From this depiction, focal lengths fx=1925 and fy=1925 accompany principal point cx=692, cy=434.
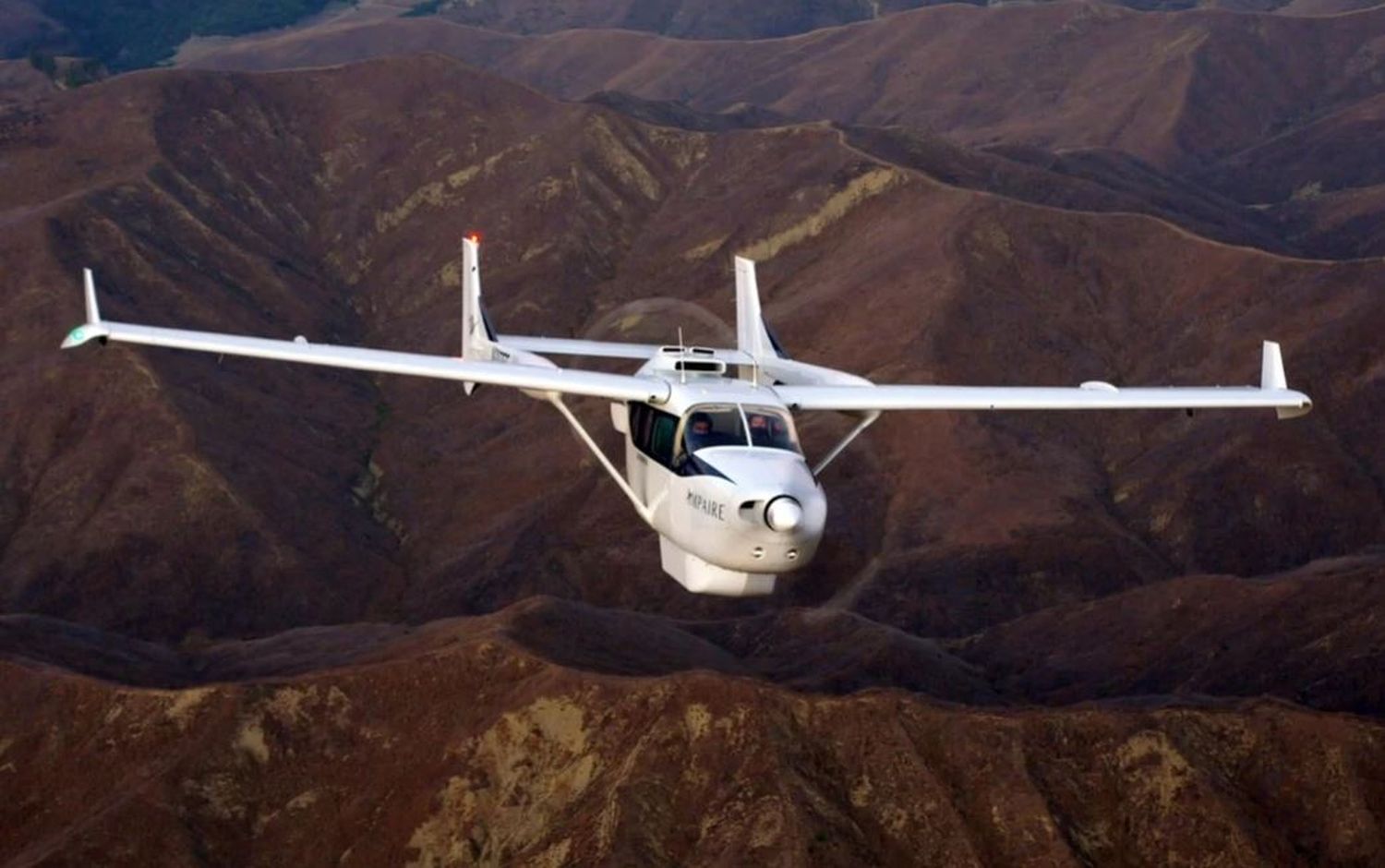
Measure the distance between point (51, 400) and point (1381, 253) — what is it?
104119mm

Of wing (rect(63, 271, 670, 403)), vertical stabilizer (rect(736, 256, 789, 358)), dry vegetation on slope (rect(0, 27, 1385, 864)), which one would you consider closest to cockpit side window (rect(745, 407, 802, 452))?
wing (rect(63, 271, 670, 403))

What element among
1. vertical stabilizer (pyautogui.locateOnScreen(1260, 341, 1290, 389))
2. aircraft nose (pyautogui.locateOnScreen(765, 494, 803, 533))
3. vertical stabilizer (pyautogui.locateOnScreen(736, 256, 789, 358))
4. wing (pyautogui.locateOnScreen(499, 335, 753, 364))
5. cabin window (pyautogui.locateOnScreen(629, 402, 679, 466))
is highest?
aircraft nose (pyautogui.locateOnScreen(765, 494, 803, 533))

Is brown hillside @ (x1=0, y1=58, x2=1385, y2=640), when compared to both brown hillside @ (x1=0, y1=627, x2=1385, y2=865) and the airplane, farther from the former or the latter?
the airplane

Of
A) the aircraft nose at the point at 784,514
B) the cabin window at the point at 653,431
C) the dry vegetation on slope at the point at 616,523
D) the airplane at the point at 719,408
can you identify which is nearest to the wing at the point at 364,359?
the airplane at the point at 719,408

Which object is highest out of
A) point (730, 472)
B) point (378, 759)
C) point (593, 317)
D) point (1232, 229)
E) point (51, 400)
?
point (730, 472)

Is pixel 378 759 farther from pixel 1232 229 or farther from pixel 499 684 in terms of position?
pixel 1232 229

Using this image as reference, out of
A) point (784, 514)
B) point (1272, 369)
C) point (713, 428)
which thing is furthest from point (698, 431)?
point (1272, 369)

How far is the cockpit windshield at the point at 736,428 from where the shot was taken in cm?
4541

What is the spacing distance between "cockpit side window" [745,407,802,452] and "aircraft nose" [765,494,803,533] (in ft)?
11.2

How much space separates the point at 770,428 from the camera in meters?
45.7

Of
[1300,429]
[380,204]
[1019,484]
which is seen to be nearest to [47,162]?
[380,204]

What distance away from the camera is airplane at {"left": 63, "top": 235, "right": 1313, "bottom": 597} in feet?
141

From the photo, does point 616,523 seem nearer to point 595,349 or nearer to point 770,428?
point 595,349

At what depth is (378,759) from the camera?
6519cm
